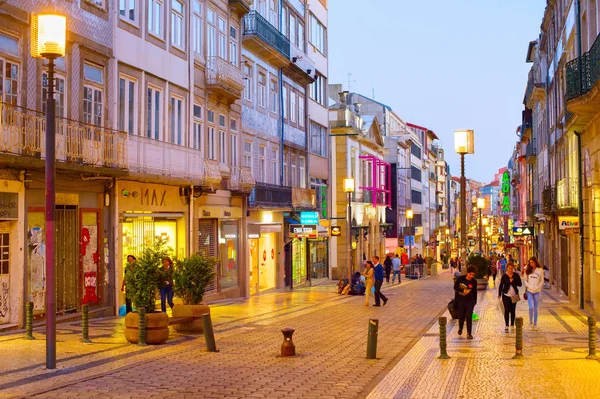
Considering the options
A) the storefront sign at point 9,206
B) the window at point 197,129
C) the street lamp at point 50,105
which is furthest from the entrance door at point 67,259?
the window at point 197,129

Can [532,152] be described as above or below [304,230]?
above

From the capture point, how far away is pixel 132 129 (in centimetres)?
2339

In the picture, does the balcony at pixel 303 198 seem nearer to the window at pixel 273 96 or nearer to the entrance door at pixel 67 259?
the window at pixel 273 96

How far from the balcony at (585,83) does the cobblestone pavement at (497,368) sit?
541 centimetres

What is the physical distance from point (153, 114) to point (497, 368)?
1430 cm

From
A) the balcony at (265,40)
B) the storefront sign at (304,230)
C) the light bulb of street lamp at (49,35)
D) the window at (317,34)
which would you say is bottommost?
the storefront sign at (304,230)

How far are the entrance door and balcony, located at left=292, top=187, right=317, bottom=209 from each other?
62.2ft

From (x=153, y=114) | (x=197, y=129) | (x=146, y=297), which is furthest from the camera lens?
(x=197, y=129)

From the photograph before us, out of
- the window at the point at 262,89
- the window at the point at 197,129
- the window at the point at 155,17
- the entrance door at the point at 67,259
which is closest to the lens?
the entrance door at the point at 67,259

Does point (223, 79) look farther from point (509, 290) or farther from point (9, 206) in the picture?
point (509, 290)

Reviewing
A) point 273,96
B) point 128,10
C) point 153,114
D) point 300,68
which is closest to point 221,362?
point 153,114

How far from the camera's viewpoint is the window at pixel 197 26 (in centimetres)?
2764

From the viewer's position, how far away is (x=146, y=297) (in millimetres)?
16297

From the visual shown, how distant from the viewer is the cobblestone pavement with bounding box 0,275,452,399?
11516 mm
